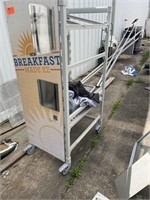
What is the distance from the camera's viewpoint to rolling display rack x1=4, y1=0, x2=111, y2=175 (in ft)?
3.07

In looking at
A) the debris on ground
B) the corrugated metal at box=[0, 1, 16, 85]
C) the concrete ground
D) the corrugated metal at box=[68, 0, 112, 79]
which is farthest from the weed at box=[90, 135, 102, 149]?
the debris on ground

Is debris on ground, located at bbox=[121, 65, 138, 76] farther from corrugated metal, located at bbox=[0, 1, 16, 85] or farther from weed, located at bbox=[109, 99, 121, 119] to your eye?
corrugated metal, located at bbox=[0, 1, 16, 85]

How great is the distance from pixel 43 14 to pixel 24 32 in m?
0.22

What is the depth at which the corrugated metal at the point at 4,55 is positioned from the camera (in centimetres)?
186

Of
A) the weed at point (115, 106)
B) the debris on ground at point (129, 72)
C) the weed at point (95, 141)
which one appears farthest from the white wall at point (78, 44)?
the weed at point (95, 141)

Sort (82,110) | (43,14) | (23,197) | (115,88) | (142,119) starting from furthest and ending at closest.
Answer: (115,88) < (142,119) < (82,110) < (23,197) < (43,14)

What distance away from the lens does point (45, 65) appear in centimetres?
107

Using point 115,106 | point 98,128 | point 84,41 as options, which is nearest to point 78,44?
point 84,41

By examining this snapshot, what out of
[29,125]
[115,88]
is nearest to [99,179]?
[29,125]

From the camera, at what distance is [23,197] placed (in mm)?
1246

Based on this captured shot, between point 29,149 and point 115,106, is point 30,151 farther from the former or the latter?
point 115,106

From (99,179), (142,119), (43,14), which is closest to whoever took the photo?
(43,14)

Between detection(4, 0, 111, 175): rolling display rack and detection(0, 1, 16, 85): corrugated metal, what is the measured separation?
81 centimetres

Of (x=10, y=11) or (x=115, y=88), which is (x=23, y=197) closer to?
(x=10, y=11)
